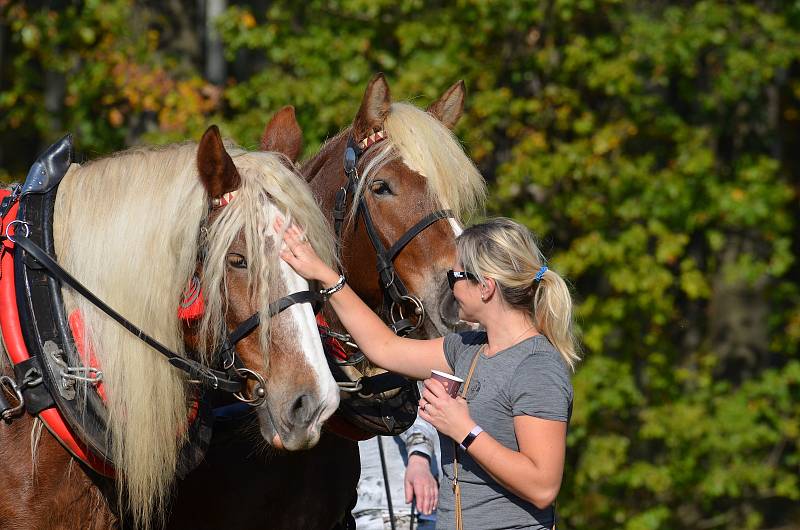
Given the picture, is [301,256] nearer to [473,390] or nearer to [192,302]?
[192,302]

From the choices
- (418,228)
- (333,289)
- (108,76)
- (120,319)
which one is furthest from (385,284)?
(108,76)

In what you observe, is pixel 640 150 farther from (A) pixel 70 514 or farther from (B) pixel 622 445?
(A) pixel 70 514

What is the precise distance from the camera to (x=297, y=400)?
8.75ft

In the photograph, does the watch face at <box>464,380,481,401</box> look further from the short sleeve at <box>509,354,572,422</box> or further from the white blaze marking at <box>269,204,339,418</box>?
the white blaze marking at <box>269,204,339,418</box>

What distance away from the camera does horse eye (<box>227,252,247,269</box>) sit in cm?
271

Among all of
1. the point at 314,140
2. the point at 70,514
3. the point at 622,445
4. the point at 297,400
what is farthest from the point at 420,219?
the point at 622,445

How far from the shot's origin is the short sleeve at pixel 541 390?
266cm

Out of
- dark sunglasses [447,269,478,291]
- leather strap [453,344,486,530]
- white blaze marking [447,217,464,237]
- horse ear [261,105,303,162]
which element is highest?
horse ear [261,105,303,162]

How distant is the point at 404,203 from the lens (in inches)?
142

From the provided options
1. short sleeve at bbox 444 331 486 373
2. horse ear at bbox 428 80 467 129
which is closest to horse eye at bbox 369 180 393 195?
horse ear at bbox 428 80 467 129

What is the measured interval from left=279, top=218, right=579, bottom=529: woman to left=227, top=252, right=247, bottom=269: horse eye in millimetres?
107

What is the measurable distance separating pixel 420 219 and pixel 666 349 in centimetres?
548

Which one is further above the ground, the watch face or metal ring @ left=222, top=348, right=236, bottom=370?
metal ring @ left=222, top=348, right=236, bottom=370

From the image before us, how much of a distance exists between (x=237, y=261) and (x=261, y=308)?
0.46 feet
